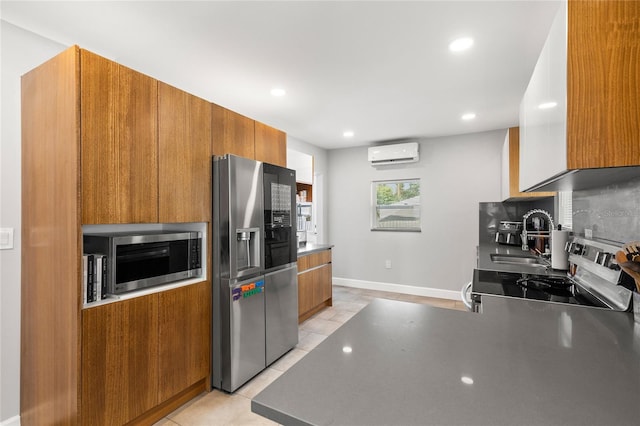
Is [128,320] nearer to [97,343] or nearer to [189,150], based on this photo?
[97,343]

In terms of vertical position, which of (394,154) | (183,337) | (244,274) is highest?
(394,154)

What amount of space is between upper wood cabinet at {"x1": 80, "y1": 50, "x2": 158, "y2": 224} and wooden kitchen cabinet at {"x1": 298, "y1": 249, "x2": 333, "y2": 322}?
2061 millimetres

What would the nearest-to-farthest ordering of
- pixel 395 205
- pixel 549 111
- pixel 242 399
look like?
1. pixel 549 111
2. pixel 242 399
3. pixel 395 205

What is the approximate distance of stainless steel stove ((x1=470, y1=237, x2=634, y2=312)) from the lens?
134 cm

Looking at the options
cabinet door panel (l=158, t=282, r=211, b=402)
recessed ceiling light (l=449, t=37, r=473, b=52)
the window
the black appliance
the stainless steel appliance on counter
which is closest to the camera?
cabinet door panel (l=158, t=282, r=211, b=402)

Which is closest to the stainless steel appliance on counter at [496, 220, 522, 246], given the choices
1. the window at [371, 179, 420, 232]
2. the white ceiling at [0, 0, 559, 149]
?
the window at [371, 179, 420, 232]

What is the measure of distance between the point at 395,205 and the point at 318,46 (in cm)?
350

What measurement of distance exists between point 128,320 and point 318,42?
2093 mm

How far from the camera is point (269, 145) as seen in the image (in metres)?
2.93

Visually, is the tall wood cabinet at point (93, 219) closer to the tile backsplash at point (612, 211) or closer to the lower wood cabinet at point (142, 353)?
the lower wood cabinet at point (142, 353)

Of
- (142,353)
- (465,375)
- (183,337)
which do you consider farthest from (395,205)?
(465,375)

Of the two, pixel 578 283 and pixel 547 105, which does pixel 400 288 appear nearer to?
pixel 578 283

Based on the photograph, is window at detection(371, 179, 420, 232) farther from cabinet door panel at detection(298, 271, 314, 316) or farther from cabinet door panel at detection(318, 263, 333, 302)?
cabinet door panel at detection(298, 271, 314, 316)

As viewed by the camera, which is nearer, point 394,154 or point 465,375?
point 465,375
